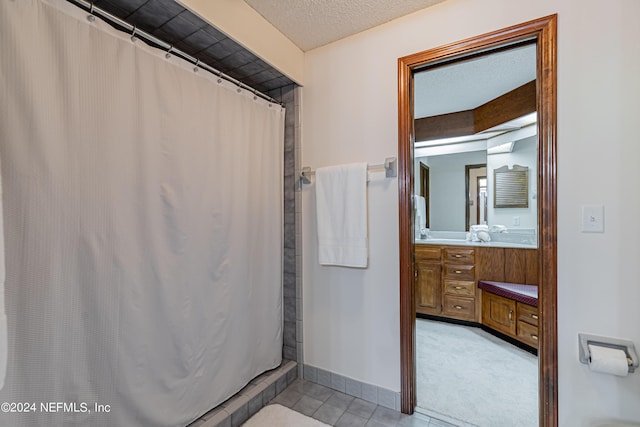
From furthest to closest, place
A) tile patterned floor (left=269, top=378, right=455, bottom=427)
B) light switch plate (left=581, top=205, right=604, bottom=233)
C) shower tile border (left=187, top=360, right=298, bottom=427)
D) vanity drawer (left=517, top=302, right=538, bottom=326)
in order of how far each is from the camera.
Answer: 1. vanity drawer (left=517, top=302, right=538, bottom=326)
2. tile patterned floor (left=269, top=378, right=455, bottom=427)
3. shower tile border (left=187, top=360, right=298, bottom=427)
4. light switch plate (left=581, top=205, right=604, bottom=233)

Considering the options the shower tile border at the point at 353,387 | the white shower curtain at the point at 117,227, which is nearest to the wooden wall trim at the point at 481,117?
the white shower curtain at the point at 117,227

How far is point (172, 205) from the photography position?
1407mm

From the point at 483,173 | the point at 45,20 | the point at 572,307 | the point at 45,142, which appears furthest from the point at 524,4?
the point at 483,173

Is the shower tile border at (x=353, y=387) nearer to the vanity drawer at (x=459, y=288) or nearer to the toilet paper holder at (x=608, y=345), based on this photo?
the toilet paper holder at (x=608, y=345)

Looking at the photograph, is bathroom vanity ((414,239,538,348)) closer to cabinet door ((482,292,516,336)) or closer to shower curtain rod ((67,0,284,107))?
cabinet door ((482,292,516,336))

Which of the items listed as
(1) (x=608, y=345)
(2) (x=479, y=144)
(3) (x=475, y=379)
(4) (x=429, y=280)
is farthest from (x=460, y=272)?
(1) (x=608, y=345)

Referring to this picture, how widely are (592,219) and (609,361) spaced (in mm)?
594

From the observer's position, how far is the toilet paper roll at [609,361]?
3.70 feet

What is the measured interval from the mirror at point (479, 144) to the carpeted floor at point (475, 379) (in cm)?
140

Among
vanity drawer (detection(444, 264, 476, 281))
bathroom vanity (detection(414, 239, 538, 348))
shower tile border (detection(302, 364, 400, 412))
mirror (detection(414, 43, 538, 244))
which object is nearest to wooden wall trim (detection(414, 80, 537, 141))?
mirror (detection(414, 43, 538, 244))

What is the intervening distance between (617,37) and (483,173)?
8.21 ft

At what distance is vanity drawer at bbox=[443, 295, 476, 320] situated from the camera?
3041 millimetres

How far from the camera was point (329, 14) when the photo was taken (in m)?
1.68

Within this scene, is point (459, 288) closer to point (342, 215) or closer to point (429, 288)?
point (429, 288)
